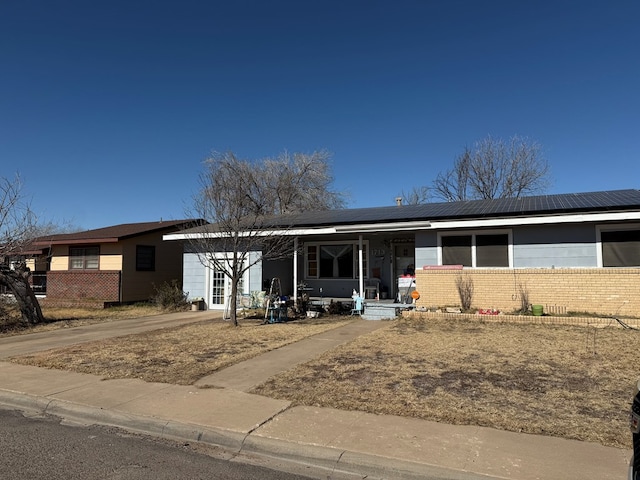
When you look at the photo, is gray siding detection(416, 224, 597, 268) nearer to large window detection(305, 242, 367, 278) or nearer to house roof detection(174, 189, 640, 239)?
house roof detection(174, 189, 640, 239)

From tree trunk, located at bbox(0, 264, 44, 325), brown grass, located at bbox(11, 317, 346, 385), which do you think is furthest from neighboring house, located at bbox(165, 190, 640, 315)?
tree trunk, located at bbox(0, 264, 44, 325)

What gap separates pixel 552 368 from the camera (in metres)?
7.61

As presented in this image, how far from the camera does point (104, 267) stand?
21.4m

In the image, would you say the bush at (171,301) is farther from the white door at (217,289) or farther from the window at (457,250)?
the window at (457,250)

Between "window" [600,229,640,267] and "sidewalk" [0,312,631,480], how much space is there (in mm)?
10146

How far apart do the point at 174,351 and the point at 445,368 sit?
18.1 ft

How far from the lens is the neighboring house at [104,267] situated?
2086 cm

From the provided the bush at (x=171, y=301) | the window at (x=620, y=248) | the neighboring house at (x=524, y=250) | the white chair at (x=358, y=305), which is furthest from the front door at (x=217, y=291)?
the window at (x=620, y=248)

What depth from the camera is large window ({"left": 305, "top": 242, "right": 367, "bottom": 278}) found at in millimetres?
18609

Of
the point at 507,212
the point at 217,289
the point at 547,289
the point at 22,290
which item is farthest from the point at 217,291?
the point at 547,289

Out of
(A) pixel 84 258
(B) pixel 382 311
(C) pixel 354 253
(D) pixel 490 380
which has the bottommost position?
(D) pixel 490 380

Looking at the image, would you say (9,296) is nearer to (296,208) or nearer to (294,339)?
(294,339)

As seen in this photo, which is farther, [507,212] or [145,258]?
[145,258]

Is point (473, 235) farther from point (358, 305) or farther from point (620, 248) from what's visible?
point (358, 305)
